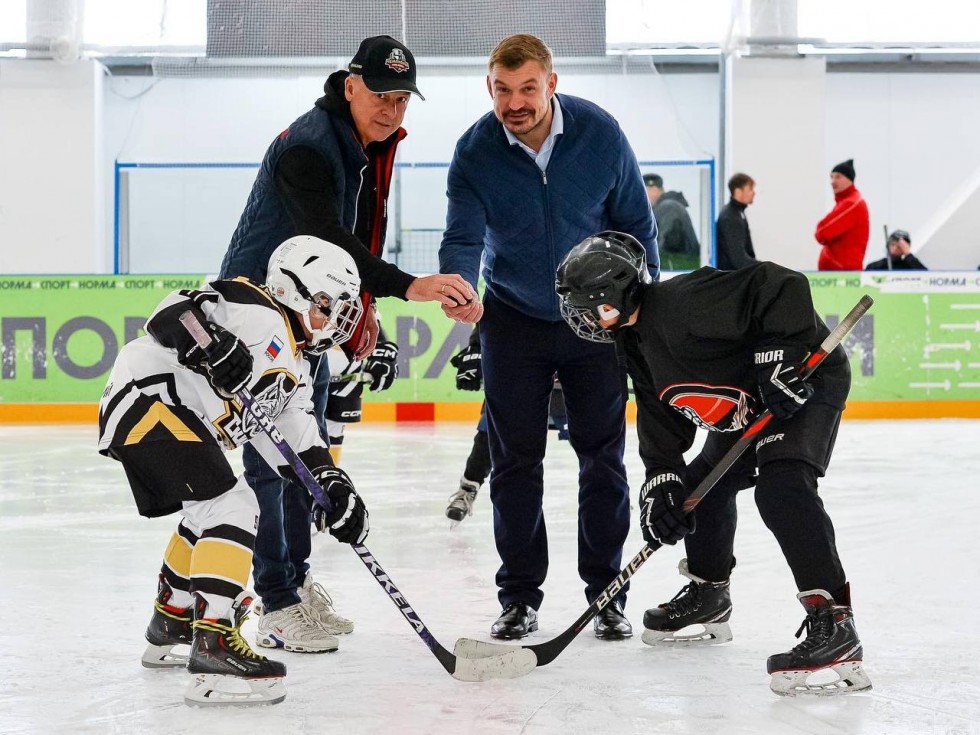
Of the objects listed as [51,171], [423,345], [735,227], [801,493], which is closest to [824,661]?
[801,493]

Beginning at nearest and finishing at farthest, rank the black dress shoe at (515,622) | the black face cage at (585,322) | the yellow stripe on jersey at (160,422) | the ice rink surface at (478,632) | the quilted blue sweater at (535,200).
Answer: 1. the ice rink surface at (478,632)
2. the yellow stripe on jersey at (160,422)
3. the black face cage at (585,322)
4. the black dress shoe at (515,622)
5. the quilted blue sweater at (535,200)

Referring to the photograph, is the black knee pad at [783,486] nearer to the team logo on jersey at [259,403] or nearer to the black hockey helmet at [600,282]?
the black hockey helmet at [600,282]

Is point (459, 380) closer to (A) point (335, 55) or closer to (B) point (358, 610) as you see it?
(B) point (358, 610)

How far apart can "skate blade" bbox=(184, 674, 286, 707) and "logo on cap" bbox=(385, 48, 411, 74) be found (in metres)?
1.34

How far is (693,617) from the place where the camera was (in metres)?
2.74

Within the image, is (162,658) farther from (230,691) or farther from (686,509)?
(686,509)

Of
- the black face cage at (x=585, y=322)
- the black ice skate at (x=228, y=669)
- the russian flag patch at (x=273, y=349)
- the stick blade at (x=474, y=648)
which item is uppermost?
the black face cage at (x=585, y=322)

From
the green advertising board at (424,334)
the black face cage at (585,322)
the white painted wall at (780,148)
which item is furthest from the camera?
the white painted wall at (780,148)

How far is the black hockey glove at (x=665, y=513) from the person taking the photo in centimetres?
247

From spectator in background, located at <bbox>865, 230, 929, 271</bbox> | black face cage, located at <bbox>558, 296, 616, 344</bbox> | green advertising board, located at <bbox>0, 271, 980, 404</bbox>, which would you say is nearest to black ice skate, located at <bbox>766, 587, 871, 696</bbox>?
black face cage, located at <bbox>558, 296, 616, 344</bbox>

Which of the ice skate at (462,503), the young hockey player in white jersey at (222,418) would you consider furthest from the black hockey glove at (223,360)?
the ice skate at (462,503)

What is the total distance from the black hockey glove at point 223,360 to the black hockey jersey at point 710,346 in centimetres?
84

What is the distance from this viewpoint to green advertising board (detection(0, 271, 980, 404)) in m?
8.49

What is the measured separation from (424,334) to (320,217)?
5828 mm
